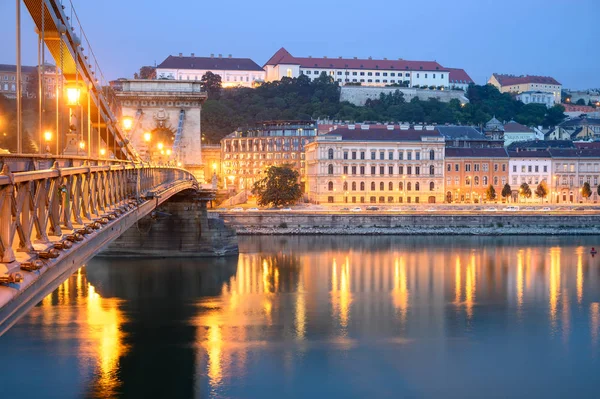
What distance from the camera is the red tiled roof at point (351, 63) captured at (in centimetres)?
8700

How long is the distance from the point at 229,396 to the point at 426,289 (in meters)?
10.9

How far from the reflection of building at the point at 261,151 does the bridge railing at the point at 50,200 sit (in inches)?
1889

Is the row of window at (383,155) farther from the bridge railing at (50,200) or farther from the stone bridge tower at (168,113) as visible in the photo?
the bridge railing at (50,200)

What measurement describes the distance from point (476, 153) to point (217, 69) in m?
40.8

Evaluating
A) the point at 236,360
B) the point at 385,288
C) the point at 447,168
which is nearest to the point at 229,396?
the point at 236,360

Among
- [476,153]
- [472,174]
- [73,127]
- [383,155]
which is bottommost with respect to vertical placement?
[73,127]

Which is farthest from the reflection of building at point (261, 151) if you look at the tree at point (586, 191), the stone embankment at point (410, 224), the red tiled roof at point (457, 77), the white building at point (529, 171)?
the red tiled roof at point (457, 77)

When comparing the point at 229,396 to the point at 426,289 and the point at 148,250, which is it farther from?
the point at 148,250

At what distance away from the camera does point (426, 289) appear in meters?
22.5

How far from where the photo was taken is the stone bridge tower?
110 ft

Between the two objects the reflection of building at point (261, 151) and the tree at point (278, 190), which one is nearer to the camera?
the tree at point (278, 190)

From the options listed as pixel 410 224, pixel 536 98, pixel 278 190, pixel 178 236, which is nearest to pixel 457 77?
pixel 536 98

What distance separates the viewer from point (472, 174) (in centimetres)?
5022

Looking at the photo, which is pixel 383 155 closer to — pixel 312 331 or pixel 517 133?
pixel 517 133
